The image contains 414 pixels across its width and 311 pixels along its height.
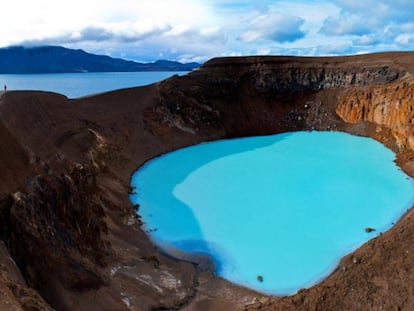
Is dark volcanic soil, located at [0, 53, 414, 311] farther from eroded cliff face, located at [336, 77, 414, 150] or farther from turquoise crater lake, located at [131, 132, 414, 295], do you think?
turquoise crater lake, located at [131, 132, 414, 295]

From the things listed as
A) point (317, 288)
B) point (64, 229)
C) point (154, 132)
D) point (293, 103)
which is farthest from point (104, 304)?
point (293, 103)

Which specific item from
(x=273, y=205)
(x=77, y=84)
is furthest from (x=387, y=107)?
(x=77, y=84)

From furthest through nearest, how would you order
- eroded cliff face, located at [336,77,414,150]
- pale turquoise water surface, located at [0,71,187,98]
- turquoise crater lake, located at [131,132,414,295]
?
pale turquoise water surface, located at [0,71,187,98], eroded cliff face, located at [336,77,414,150], turquoise crater lake, located at [131,132,414,295]

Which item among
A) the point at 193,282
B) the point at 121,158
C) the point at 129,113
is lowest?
the point at 193,282

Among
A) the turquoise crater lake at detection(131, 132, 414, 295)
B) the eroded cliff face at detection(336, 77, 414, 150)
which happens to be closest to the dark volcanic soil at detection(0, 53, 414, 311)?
the eroded cliff face at detection(336, 77, 414, 150)

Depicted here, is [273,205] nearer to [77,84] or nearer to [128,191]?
[128,191]

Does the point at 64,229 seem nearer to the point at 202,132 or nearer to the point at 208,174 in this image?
the point at 208,174
